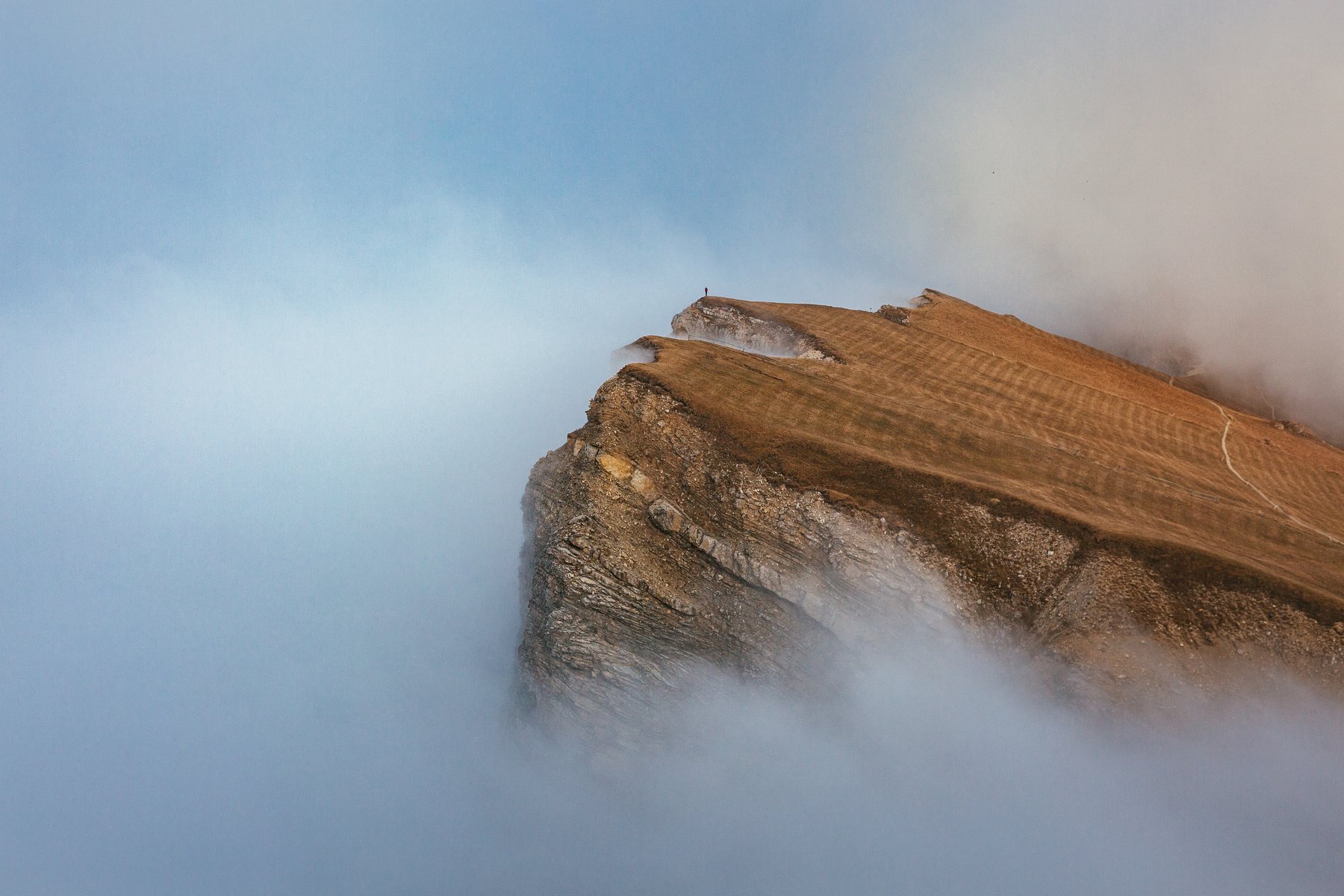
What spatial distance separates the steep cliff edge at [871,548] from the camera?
1361 inches

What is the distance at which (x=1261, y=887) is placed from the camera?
31.4m

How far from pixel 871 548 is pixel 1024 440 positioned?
54.9 feet

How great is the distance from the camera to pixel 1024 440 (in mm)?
49188

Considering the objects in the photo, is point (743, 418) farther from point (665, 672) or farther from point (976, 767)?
point (976, 767)

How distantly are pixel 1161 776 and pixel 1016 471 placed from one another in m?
17.0

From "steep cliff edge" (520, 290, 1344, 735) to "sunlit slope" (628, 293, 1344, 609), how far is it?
0.23 m

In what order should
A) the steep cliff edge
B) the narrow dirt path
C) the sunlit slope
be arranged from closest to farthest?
1. the steep cliff edge
2. the sunlit slope
3. the narrow dirt path

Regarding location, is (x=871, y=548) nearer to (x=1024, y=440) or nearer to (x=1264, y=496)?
(x=1024, y=440)

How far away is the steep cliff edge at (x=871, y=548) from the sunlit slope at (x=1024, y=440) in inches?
9.2

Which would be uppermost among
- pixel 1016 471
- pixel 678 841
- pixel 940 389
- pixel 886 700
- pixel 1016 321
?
pixel 1016 321

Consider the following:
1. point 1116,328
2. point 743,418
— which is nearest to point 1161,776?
point 743,418

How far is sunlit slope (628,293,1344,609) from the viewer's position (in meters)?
41.0

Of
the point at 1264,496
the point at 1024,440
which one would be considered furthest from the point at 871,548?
the point at 1264,496

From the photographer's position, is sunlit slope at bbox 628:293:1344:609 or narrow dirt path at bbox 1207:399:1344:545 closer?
sunlit slope at bbox 628:293:1344:609
